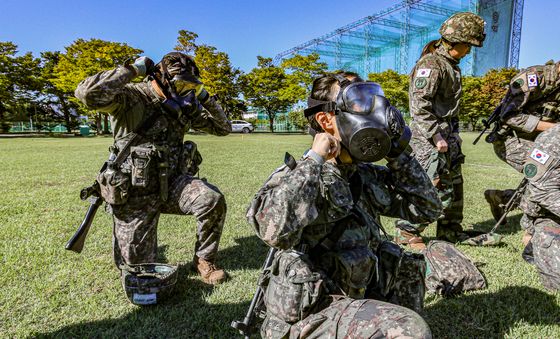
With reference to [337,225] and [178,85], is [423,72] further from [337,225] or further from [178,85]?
[337,225]

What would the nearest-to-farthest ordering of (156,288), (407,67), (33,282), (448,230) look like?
(156,288) < (33,282) < (448,230) < (407,67)

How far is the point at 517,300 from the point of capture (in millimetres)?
3457

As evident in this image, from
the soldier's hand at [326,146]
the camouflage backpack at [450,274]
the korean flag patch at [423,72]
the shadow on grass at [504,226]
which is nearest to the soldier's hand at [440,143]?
the korean flag patch at [423,72]

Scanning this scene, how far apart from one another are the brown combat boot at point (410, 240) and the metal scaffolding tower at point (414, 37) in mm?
45095

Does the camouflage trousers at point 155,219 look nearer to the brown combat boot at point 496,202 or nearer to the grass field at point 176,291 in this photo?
the grass field at point 176,291

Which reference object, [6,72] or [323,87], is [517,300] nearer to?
[323,87]

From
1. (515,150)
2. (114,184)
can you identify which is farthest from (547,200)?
(114,184)

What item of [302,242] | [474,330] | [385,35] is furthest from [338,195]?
[385,35]

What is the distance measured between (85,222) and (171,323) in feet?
4.86

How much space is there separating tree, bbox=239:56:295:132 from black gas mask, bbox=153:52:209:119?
47.0 metres

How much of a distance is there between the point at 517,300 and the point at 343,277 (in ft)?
7.40

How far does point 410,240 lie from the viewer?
16.8ft

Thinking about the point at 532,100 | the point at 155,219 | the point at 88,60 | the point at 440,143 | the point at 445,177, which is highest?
the point at 88,60

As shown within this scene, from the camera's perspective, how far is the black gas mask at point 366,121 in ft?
6.81
